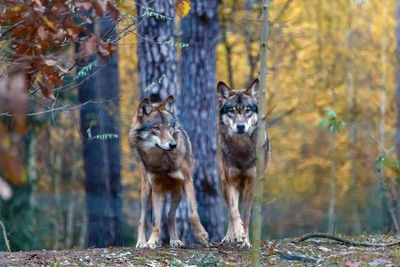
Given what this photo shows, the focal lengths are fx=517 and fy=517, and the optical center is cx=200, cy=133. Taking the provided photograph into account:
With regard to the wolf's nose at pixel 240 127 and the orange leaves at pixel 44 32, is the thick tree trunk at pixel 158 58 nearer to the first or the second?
the wolf's nose at pixel 240 127

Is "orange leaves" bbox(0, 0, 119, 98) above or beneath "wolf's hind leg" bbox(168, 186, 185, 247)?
above

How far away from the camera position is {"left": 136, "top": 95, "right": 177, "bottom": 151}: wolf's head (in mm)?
7012

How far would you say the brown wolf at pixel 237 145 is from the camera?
7.43 metres

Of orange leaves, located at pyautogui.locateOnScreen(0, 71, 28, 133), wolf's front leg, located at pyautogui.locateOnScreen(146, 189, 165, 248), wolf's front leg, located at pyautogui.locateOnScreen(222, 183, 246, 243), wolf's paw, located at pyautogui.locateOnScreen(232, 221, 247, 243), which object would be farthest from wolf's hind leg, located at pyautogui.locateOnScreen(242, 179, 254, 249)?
orange leaves, located at pyautogui.locateOnScreen(0, 71, 28, 133)

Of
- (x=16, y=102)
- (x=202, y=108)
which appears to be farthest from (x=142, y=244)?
(x=16, y=102)

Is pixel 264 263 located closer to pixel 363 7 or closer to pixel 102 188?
pixel 102 188

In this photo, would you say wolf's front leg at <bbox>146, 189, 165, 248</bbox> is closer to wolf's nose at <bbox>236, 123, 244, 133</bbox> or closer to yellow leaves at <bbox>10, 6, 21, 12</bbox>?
wolf's nose at <bbox>236, 123, 244, 133</bbox>

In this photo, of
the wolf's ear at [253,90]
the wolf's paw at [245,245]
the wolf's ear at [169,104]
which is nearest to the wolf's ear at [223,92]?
the wolf's ear at [253,90]

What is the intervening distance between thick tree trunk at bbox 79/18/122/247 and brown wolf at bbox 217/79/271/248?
356cm

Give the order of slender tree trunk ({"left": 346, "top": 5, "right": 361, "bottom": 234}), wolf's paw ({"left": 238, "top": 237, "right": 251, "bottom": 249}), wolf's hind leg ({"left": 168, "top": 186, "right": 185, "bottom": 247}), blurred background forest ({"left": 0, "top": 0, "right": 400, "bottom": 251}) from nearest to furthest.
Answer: wolf's paw ({"left": 238, "top": 237, "right": 251, "bottom": 249})
wolf's hind leg ({"left": 168, "top": 186, "right": 185, "bottom": 247})
blurred background forest ({"left": 0, "top": 0, "right": 400, "bottom": 251})
slender tree trunk ({"left": 346, "top": 5, "right": 361, "bottom": 234})

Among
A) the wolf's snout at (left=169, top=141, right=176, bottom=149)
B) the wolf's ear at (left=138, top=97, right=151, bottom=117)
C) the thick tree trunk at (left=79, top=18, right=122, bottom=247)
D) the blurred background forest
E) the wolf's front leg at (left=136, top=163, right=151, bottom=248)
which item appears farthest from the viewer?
the thick tree trunk at (left=79, top=18, right=122, bottom=247)

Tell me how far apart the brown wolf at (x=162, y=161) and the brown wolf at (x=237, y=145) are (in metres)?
0.57

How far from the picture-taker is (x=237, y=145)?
24.6 feet

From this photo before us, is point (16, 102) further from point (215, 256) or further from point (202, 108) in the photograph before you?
point (202, 108)
